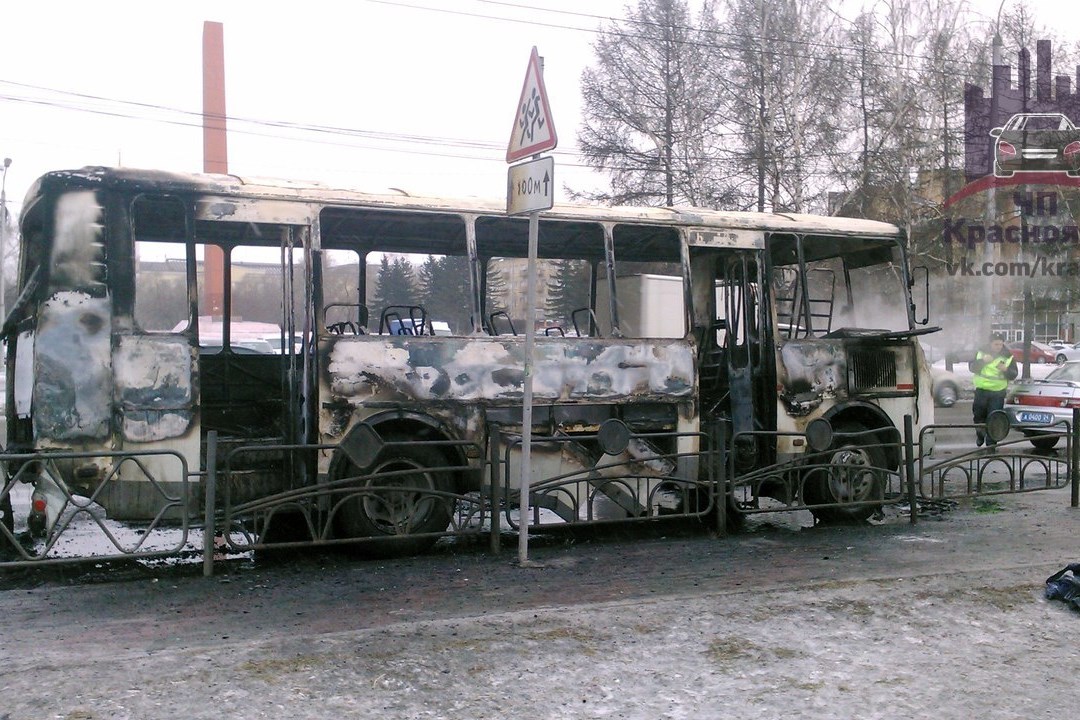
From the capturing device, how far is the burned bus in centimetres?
705

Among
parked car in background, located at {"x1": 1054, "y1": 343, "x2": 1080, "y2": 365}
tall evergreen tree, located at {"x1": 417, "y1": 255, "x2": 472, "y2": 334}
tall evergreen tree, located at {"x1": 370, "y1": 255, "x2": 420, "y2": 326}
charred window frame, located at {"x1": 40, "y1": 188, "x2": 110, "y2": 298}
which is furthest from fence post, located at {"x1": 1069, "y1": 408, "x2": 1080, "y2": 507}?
parked car in background, located at {"x1": 1054, "y1": 343, "x2": 1080, "y2": 365}

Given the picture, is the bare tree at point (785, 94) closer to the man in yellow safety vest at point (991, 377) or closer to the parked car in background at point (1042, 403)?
the parked car in background at point (1042, 403)

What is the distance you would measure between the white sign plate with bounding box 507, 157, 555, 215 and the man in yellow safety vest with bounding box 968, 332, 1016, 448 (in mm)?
10667

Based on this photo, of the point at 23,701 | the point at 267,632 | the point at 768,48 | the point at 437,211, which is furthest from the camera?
the point at 768,48

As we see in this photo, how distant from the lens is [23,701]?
167 inches

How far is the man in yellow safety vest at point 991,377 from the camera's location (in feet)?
50.2

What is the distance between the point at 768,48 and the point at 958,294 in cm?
1061

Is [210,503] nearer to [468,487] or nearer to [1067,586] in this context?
[468,487]

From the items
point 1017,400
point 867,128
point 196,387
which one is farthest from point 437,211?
point 867,128

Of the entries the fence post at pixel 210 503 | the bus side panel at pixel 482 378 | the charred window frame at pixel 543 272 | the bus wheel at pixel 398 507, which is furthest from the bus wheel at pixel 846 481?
the fence post at pixel 210 503

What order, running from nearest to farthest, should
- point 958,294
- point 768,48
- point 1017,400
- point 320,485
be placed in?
1. point 320,485
2. point 1017,400
3. point 768,48
4. point 958,294

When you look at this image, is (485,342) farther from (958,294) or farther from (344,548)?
(958,294)

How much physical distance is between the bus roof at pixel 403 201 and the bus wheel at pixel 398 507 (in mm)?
2031

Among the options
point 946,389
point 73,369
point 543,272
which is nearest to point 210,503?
point 73,369
